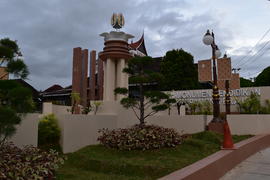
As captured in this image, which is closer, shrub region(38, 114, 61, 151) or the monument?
shrub region(38, 114, 61, 151)

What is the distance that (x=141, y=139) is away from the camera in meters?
6.77

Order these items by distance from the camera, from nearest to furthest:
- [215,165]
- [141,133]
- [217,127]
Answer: [215,165] → [141,133] → [217,127]

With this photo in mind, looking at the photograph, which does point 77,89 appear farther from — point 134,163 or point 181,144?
point 134,163

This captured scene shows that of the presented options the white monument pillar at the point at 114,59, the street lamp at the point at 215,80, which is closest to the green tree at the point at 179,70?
the white monument pillar at the point at 114,59

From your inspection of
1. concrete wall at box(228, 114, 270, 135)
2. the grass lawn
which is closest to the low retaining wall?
the grass lawn

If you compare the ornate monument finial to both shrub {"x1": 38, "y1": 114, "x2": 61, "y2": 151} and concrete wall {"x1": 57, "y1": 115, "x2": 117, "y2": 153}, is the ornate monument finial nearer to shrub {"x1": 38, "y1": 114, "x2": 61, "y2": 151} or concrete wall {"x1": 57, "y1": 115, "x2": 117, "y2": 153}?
concrete wall {"x1": 57, "y1": 115, "x2": 117, "y2": 153}

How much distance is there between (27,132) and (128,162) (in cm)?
244

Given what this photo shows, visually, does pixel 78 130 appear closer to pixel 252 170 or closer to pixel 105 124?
pixel 105 124

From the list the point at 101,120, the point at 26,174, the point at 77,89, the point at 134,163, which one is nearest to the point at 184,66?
the point at 77,89

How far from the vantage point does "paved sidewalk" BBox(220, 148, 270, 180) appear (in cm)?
579

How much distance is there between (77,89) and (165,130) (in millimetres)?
7498

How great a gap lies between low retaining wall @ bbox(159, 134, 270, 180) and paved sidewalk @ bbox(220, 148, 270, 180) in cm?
12

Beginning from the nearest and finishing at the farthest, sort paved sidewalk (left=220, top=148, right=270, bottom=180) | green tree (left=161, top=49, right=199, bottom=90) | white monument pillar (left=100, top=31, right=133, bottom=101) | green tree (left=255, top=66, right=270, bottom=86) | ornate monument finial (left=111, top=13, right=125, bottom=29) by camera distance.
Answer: paved sidewalk (left=220, top=148, right=270, bottom=180), white monument pillar (left=100, top=31, right=133, bottom=101), ornate monument finial (left=111, top=13, right=125, bottom=29), green tree (left=161, top=49, right=199, bottom=90), green tree (left=255, top=66, right=270, bottom=86)

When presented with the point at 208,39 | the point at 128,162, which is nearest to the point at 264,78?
the point at 208,39
